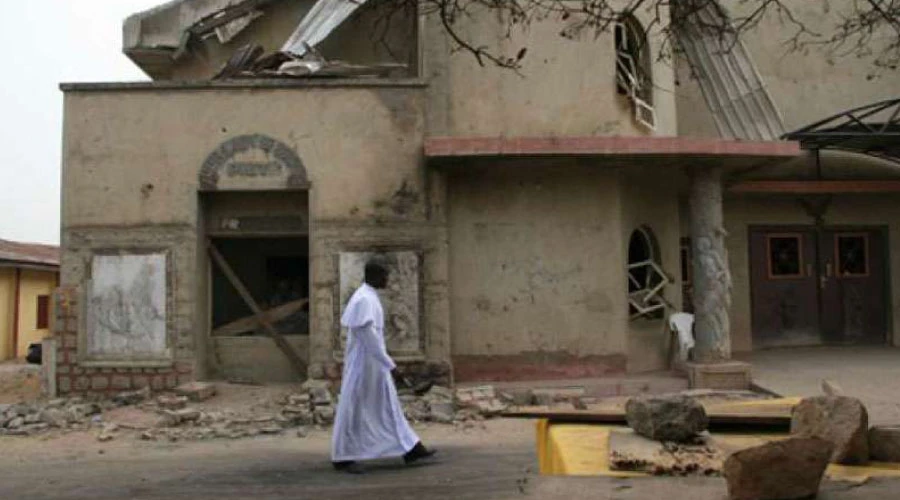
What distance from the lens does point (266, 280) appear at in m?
12.4

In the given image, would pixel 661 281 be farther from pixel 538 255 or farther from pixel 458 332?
pixel 458 332

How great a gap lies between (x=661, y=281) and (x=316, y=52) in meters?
5.64

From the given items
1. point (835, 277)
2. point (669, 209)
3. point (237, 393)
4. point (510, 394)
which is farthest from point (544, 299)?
point (835, 277)

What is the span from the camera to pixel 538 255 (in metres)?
10.9

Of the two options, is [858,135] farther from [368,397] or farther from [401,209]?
[368,397]

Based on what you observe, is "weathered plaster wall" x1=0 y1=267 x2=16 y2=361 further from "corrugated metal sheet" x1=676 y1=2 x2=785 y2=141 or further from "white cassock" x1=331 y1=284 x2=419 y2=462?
"white cassock" x1=331 y1=284 x2=419 y2=462

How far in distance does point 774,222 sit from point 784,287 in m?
1.11

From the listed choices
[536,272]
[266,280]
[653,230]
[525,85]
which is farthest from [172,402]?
[653,230]

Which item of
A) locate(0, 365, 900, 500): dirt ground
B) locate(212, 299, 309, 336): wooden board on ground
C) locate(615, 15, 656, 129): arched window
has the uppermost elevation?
locate(615, 15, 656, 129): arched window

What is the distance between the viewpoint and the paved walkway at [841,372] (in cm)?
922

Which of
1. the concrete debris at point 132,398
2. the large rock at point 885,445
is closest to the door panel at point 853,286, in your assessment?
the concrete debris at point 132,398

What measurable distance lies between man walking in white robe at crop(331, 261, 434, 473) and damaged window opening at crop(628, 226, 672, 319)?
5.51 m

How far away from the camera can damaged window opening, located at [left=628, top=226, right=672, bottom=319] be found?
11.5m

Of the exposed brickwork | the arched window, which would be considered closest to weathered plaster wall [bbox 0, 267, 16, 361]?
the exposed brickwork
